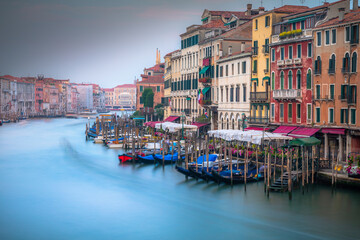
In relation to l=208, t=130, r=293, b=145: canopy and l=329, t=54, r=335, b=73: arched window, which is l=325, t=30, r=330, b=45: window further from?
l=208, t=130, r=293, b=145: canopy

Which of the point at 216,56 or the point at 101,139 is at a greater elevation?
the point at 216,56

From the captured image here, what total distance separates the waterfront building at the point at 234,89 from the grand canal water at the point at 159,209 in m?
8.81

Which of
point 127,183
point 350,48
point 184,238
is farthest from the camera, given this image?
point 127,183

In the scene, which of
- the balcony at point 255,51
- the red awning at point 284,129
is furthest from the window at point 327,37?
the balcony at point 255,51

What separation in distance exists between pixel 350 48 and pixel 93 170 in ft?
59.2

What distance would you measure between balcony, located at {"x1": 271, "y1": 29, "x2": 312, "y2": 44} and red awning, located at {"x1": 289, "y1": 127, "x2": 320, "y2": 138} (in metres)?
5.37

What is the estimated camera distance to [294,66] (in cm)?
3334

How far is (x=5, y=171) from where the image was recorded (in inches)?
1451

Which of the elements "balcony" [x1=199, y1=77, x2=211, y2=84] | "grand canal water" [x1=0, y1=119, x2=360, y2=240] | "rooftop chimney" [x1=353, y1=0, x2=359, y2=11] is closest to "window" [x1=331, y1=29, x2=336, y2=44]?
"rooftop chimney" [x1=353, y1=0, x2=359, y2=11]

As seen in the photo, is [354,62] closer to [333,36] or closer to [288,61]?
[333,36]

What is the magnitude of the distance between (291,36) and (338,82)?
514cm

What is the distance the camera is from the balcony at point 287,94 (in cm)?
3312

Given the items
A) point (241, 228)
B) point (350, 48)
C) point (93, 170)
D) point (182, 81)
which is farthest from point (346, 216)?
point (182, 81)

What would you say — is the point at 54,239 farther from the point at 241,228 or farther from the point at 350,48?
the point at 350,48
